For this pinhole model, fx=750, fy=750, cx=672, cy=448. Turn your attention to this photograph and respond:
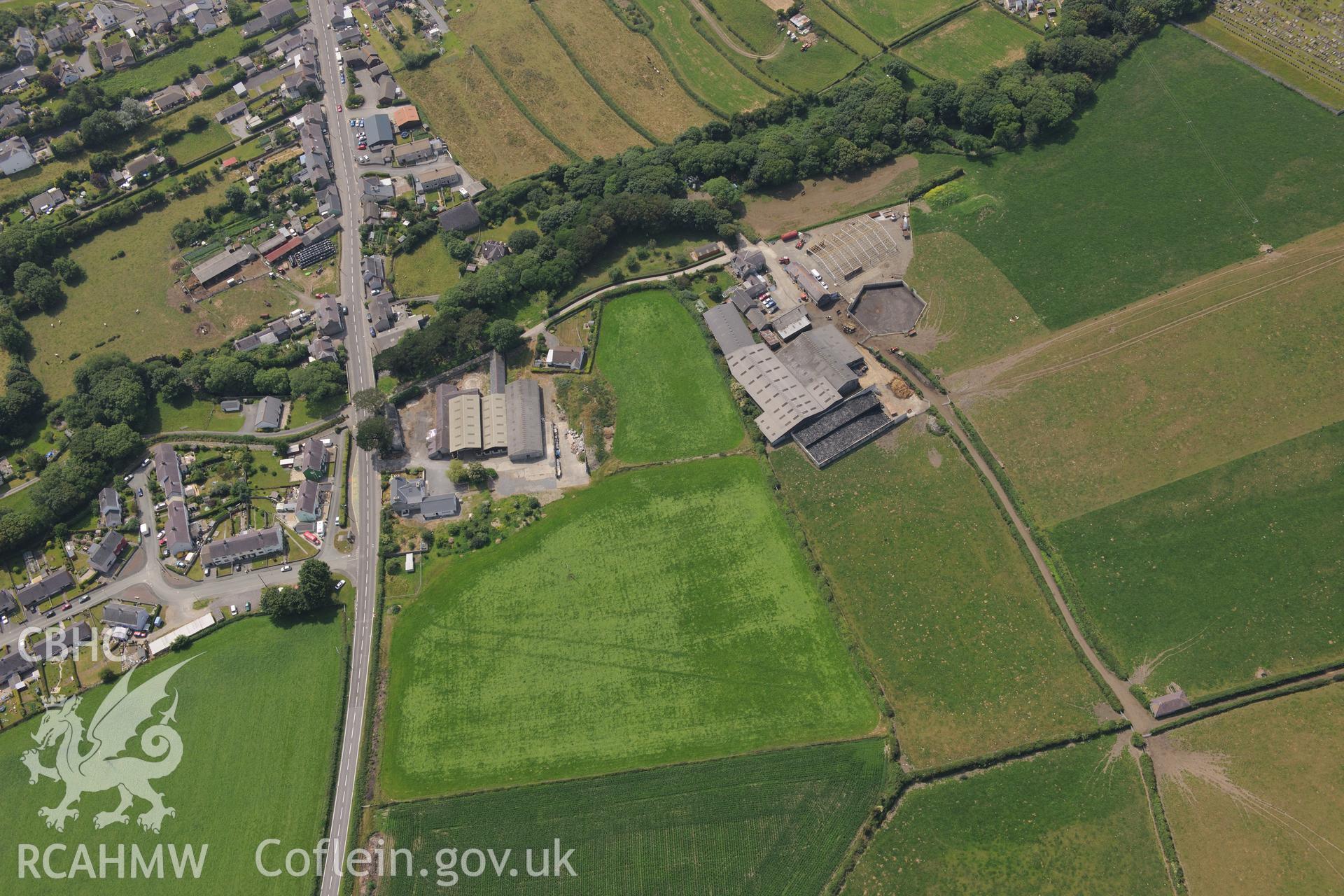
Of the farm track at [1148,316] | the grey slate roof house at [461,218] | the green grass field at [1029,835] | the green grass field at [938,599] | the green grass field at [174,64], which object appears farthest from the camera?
the green grass field at [174,64]

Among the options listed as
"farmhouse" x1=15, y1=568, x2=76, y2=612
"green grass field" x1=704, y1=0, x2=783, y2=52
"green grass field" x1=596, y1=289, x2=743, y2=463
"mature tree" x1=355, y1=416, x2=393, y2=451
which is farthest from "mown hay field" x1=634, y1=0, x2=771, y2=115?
"farmhouse" x1=15, y1=568, x2=76, y2=612

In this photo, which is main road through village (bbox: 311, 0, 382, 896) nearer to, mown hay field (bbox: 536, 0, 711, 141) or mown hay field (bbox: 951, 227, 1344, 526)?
mown hay field (bbox: 536, 0, 711, 141)

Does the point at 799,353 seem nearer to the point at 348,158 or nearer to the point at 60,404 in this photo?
the point at 348,158

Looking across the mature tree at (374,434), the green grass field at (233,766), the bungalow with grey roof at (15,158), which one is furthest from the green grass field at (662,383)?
the bungalow with grey roof at (15,158)

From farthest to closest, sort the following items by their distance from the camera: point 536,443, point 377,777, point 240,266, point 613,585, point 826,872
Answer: point 240,266 < point 536,443 < point 613,585 < point 377,777 < point 826,872

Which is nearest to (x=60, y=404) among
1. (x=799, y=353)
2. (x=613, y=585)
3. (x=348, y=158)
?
(x=348, y=158)

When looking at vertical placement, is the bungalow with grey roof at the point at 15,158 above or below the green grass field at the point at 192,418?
above

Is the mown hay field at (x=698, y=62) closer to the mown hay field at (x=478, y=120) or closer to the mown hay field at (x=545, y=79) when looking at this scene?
the mown hay field at (x=545, y=79)
